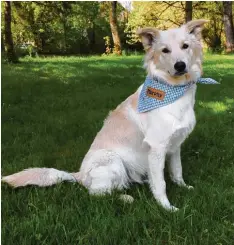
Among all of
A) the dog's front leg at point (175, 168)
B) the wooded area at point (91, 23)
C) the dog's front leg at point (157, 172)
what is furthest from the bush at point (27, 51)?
the dog's front leg at point (157, 172)

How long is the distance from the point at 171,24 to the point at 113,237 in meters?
29.9

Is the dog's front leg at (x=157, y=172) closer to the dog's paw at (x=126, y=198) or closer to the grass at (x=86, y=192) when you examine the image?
the grass at (x=86, y=192)

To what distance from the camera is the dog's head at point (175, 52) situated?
154 inches

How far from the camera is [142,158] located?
436 cm

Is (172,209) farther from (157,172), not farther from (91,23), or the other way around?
(91,23)

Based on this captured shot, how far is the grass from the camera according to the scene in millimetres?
3344

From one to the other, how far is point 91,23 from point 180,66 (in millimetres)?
43302

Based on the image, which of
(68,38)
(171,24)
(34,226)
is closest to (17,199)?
(34,226)

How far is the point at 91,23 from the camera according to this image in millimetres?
45781

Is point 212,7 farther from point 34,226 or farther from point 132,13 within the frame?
point 34,226

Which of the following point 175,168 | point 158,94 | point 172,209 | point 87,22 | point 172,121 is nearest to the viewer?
point 172,209

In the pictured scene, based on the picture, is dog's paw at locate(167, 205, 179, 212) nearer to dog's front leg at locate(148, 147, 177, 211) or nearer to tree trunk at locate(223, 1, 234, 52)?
dog's front leg at locate(148, 147, 177, 211)

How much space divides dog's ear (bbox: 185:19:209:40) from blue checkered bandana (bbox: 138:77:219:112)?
499 mm

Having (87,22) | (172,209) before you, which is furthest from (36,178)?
(87,22)
